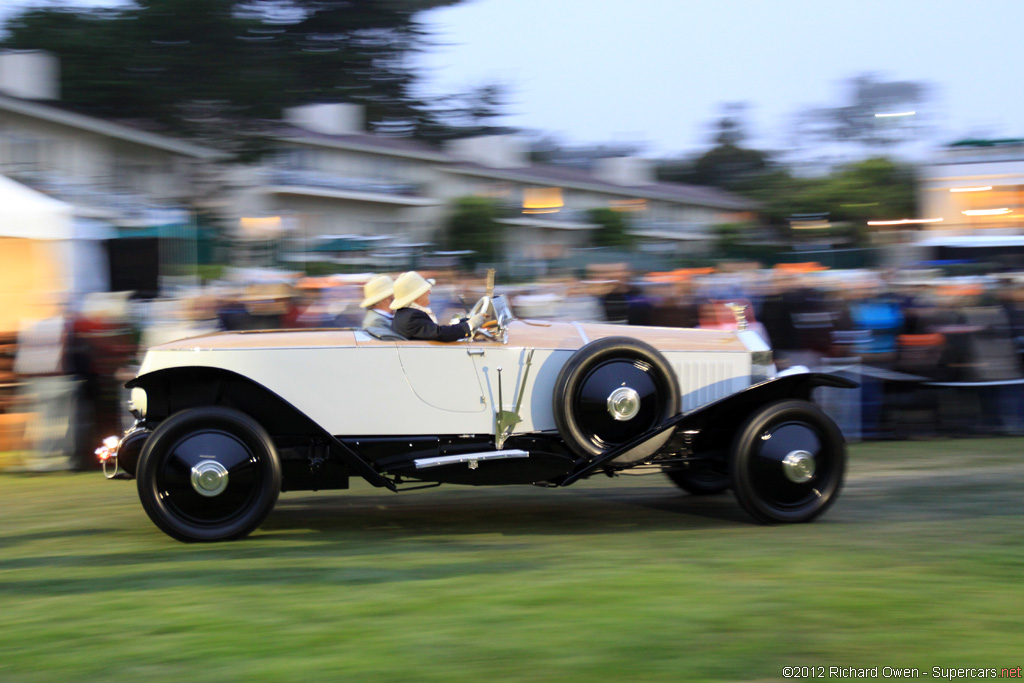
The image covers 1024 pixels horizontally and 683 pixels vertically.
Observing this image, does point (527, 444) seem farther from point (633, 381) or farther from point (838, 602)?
point (838, 602)

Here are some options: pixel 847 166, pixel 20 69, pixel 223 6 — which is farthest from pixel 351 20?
pixel 847 166

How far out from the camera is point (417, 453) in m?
5.75

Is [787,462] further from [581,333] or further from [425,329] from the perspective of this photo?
[425,329]

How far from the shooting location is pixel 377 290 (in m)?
6.00

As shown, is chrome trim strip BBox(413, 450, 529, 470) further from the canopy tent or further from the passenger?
the canopy tent

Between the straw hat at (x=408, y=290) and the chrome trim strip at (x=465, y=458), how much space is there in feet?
3.10

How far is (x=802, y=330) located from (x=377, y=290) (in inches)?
215

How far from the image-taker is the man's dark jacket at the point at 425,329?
18.7 ft

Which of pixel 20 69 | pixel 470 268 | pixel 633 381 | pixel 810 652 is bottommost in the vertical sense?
pixel 810 652

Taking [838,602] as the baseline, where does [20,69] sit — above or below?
above

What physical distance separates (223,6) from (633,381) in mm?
21264

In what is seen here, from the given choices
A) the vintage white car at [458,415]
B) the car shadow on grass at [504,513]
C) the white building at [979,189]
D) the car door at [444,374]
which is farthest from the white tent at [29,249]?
the white building at [979,189]

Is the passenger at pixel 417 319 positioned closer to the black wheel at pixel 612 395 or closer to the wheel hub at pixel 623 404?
the black wheel at pixel 612 395

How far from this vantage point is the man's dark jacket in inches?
225
